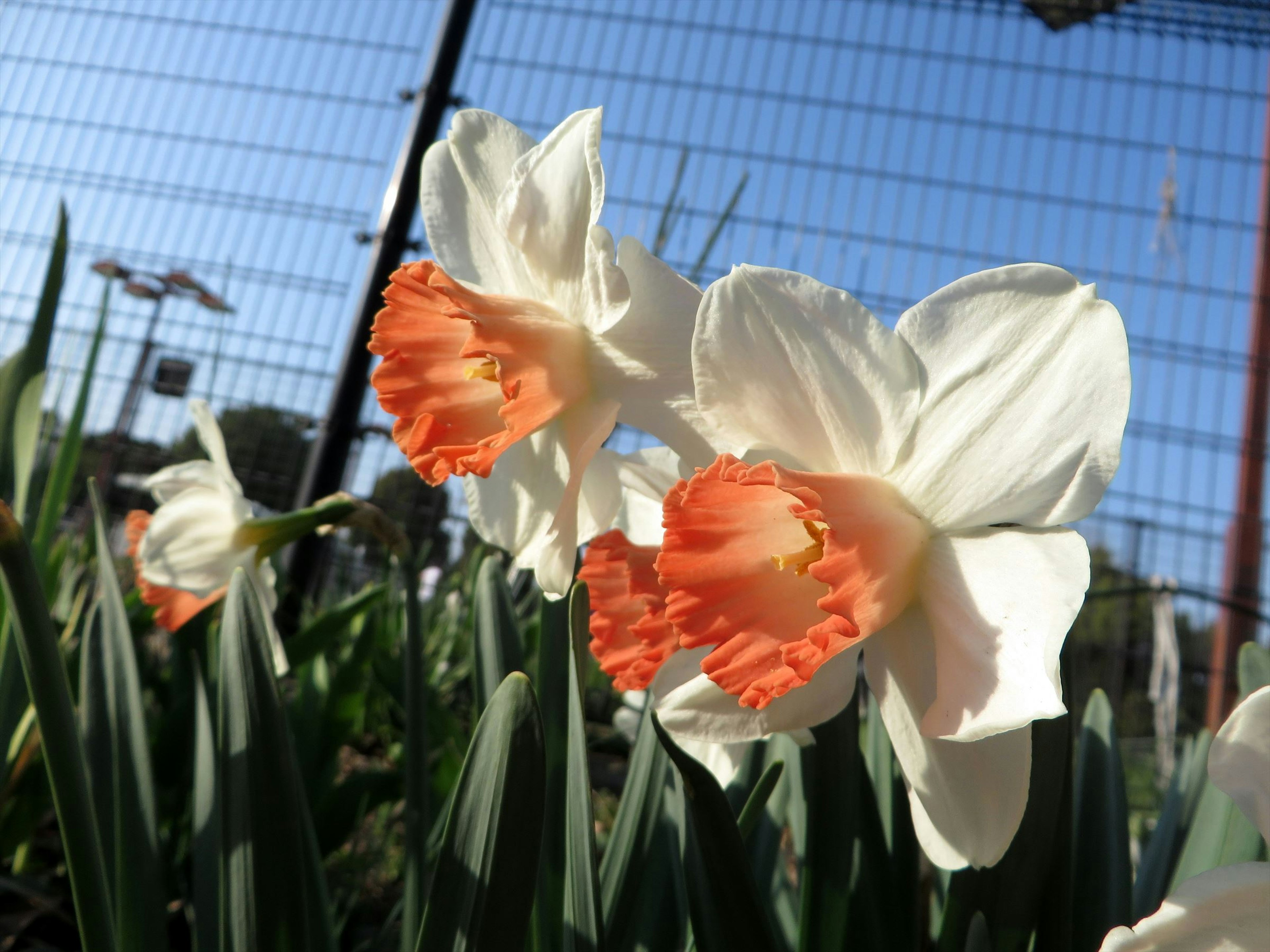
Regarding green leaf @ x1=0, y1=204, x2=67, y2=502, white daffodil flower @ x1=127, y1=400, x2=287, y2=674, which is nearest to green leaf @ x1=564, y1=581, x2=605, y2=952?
Answer: white daffodil flower @ x1=127, y1=400, x2=287, y2=674

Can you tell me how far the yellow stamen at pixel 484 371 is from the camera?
0.67 meters

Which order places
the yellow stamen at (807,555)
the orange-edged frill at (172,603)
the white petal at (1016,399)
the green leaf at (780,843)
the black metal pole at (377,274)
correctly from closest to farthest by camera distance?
1. the white petal at (1016,399)
2. the yellow stamen at (807,555)
3. the green leaf at (780,843)
4. the orange-edged frill at (172,603)
5. the black metal pole at (377,274)

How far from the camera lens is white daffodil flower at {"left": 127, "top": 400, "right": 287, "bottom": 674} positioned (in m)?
1.04

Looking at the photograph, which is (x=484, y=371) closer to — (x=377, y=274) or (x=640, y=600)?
(x=640, y=600)

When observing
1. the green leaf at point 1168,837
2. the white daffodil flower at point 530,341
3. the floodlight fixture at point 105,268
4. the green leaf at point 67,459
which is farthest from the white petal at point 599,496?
the floodlight fixture at point 105,268

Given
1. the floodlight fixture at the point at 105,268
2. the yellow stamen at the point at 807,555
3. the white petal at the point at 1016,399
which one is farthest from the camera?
the floodlight fixture at the point at 105,268

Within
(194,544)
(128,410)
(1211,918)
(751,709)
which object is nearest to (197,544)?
(194,544)

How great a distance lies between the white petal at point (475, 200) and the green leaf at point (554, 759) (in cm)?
27

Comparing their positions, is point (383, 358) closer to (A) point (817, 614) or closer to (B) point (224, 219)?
(A) point (817, 614)

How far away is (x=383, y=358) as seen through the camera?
72 centimetres

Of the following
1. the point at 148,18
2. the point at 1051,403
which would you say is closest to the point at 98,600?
the point at 1051,403

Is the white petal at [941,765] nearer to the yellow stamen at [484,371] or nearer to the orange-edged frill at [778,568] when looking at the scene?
the orange-edged frill at [778,568]

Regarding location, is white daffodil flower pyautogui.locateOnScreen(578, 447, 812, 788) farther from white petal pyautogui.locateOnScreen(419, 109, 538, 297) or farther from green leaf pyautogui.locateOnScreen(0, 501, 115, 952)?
green leaf pyautogui.locateOnScreen(0, 501, 115, 952)

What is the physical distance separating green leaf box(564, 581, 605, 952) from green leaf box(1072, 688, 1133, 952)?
0.39 meters
